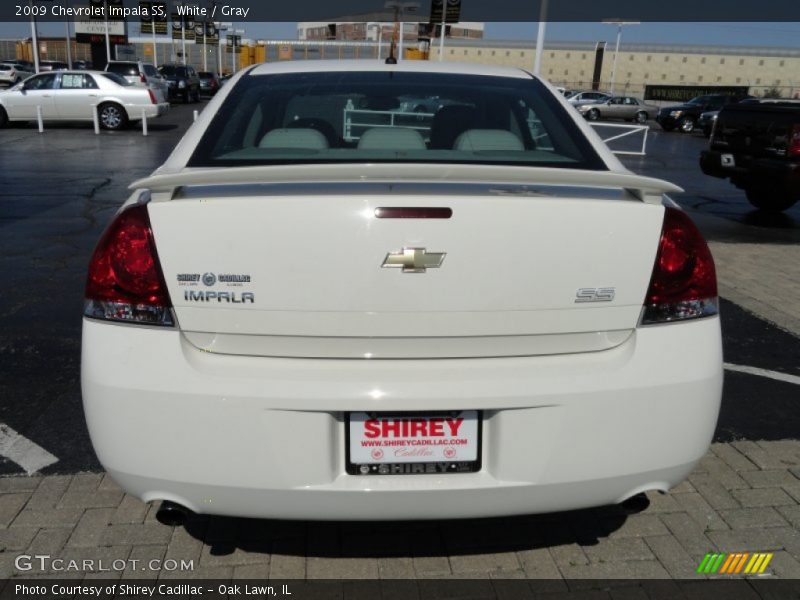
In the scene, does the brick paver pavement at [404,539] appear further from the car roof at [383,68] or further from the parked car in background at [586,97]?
the parked car in background at [586,97]

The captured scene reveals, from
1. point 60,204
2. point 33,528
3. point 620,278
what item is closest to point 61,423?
point 33,528

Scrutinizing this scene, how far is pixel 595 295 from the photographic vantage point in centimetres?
212

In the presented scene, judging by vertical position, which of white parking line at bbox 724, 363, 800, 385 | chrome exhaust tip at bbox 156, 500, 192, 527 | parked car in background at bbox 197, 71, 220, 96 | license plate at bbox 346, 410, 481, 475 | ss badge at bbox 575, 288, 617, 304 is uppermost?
ss badge at bbox 575, 288, 617, 304

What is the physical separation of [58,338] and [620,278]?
152 inches

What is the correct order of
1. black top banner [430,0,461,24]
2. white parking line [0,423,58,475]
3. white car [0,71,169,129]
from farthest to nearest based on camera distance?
black top banner [430,0,461,24] < white car [0,71,169,129] < white parking line [0,423,58,475]

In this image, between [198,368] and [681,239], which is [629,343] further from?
[198,368]

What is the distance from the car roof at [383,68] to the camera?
3330 mm

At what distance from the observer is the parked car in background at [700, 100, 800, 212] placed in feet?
29.8

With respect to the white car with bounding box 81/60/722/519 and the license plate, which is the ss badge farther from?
the license plate

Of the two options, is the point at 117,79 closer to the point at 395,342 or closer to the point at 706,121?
the point at 706,121

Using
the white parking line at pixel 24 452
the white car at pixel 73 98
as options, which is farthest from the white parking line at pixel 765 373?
the white car at pixel 73 98

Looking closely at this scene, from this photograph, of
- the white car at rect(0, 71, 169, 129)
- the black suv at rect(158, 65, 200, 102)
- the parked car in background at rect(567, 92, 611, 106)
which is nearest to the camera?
the white car at rect(0, 71, 169, 129)

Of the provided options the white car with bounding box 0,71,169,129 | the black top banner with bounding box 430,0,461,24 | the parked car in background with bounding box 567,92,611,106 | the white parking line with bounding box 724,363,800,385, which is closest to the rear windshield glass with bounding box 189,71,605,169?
the white parking line with bounding box 724,363,800,385

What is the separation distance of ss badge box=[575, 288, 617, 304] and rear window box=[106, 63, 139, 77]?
27355 mm
